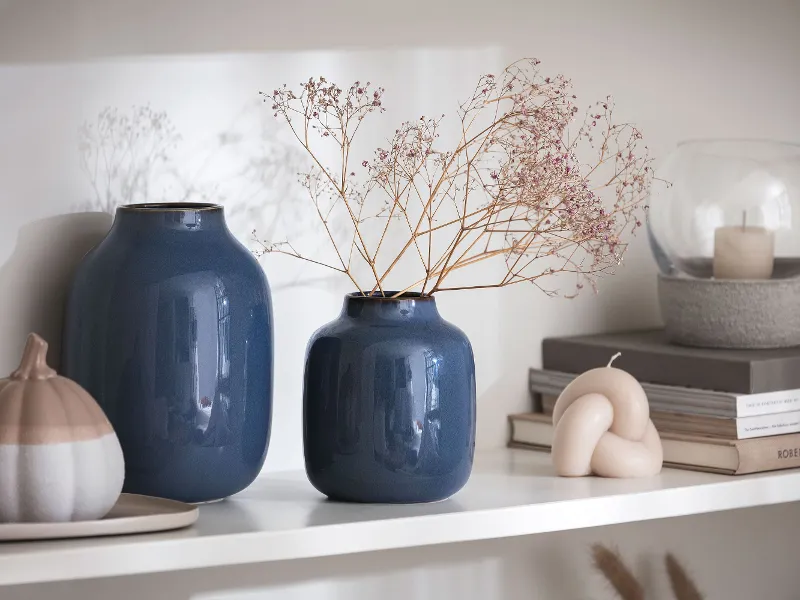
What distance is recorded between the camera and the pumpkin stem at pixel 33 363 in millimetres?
661

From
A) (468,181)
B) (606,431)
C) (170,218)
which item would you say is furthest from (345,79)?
(606,431)

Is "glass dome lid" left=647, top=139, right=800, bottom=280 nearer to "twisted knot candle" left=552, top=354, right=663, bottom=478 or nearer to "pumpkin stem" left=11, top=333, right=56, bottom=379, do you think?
"twisted knot candle" left=552, top=354, right=663, bottom=478

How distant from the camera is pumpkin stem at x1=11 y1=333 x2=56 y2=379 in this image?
2.17 feet

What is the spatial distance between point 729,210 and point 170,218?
0.46m

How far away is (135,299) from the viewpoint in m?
0.72

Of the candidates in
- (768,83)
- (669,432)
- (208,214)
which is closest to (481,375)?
(669,432)

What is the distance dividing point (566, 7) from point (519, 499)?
1.51 ft

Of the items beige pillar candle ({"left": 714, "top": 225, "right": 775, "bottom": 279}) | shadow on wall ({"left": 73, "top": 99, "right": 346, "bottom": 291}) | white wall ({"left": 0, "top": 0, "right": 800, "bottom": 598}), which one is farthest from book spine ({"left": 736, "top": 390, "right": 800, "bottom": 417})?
shadow on wall ({"left": 73, "top": 99, "right": 346, "bottom": 291})

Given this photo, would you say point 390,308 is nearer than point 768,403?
Yes

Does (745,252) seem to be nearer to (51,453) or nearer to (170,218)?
(170,218)

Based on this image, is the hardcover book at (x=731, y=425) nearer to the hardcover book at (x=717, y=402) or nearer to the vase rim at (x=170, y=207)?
the hardcover book at (x=717, y=402)

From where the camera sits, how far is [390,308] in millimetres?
763

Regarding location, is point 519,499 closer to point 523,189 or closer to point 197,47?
point 523,189

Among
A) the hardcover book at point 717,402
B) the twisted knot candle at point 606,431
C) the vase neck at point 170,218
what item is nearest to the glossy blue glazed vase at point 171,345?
the vase neck at point 170,218
